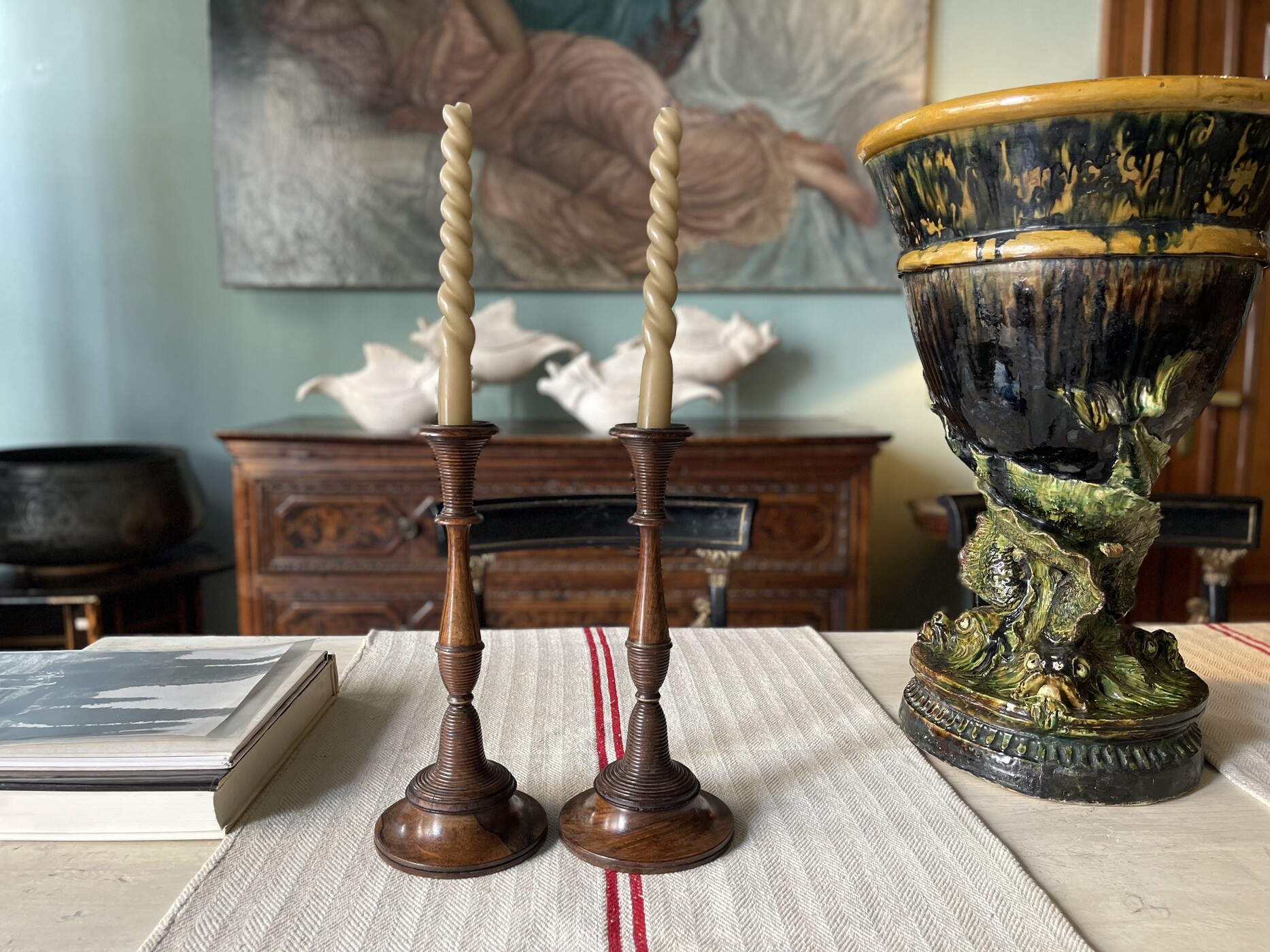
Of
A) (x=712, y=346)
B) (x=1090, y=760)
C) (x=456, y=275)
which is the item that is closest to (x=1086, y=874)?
(x=1090, y=760)

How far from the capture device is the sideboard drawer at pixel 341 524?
1.76 m

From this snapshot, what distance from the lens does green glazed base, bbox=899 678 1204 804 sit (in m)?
0.59

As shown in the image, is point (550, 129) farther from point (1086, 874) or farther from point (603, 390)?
point (1086, 874)

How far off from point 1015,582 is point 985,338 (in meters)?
0.21

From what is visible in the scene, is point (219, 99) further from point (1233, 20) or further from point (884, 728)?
point (1233, 20)

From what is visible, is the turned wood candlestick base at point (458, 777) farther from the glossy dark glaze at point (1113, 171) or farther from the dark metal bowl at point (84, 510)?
the dark metal bowl at point (84, 510)

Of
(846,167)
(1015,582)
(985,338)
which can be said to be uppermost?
(846,167)

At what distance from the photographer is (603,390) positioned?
1.81 m

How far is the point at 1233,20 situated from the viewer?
2.08 m

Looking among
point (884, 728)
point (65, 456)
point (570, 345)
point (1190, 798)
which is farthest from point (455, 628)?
point (65, 456)

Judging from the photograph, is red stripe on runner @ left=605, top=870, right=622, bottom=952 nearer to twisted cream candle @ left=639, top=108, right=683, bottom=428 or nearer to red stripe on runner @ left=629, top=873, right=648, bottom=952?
red stripe on runner @ left=629, top=873, right=648, bottom=952

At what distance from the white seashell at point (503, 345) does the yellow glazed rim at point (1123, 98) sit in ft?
4.86

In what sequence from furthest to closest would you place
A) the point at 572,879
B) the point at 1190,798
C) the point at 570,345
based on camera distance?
the point at 570,345 → the point at 1190,798 → the point at 572,879

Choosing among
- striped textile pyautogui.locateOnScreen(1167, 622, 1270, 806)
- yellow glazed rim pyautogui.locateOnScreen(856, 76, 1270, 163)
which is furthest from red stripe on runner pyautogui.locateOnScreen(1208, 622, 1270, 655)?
yellow glazed rim pyautogui.locateOnScreen(856, 76, 1270, 163)
